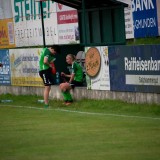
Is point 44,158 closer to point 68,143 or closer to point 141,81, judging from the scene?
point 68,143

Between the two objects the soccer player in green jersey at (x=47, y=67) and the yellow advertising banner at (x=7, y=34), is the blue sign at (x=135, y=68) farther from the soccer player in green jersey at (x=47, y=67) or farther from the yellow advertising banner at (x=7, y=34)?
the yellow advertising banner at (x=7, y=34)

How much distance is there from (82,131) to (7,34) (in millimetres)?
16343

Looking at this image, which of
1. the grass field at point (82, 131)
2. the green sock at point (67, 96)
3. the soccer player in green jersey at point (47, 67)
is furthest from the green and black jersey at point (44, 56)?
the grass field at point (82, 131)

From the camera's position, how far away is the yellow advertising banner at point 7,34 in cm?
3162

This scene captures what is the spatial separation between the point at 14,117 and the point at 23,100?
6.27 meters

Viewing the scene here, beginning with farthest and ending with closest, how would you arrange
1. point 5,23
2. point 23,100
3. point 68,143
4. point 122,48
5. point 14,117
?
point 5,23
point 23,100
point 122,48
point 14,117
point 68,143

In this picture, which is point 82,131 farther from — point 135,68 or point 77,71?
point 77,71

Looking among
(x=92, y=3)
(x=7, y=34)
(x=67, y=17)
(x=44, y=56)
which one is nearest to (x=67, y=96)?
(x=44, y=56)

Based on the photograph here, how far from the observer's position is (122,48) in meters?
21.4

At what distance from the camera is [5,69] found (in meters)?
28.6

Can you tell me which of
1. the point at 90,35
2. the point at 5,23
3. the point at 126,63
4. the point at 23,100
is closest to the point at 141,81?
the point at 126,63

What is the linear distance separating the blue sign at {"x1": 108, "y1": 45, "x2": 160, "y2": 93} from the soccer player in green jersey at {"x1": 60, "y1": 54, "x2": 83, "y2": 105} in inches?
62.7

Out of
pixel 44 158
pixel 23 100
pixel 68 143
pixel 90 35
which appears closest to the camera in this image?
pixel 44 158

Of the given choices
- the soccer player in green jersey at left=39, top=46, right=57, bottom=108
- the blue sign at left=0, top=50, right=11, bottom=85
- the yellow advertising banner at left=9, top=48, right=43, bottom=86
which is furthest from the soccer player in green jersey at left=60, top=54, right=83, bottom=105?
the blue sign at left=0, top=50, right=11, bottom=85
